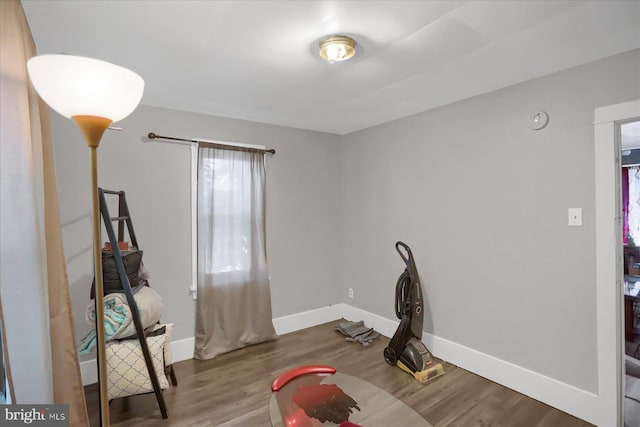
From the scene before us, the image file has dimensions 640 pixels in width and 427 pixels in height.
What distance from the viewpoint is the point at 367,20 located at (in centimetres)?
165

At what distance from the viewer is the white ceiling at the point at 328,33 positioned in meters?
1.55

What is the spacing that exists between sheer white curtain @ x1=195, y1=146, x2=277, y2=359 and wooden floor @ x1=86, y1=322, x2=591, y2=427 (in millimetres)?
215

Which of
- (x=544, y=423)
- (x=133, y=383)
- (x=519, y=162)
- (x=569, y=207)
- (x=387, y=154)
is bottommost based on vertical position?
(x=544, y=423)

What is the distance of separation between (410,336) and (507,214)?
133 cm

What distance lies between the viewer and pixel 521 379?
2.40 m

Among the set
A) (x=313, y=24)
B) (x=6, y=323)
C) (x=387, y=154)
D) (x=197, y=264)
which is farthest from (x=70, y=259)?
(x=387, y=154)

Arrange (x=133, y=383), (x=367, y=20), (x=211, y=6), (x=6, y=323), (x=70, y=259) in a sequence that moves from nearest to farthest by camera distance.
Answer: (x=6, y=323) < (x=211, y=6) < (x=367, y=20) < (x=133, y=383) < (x=70, y=259)


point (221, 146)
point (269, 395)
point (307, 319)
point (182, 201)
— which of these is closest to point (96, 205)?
point (269, 395)

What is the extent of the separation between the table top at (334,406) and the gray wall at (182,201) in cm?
172

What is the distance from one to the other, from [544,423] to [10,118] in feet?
10.6

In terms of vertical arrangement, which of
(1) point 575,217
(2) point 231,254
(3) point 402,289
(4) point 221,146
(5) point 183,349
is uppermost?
(4) point 221,146

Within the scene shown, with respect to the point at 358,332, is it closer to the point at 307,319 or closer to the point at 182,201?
the point at 307,319

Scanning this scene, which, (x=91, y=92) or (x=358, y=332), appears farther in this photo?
(x=358, y=332)

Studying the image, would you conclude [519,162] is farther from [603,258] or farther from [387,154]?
[387,154]
